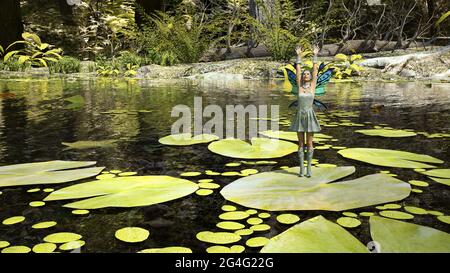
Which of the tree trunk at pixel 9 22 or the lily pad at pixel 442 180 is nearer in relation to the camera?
the lily pad at pixel 442 180

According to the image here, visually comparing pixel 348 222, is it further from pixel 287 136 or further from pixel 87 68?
pixel 87 68

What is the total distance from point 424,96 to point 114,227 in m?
5.65

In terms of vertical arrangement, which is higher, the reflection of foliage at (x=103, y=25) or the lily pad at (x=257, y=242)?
the reflection of foliage at (x=103, y=25)

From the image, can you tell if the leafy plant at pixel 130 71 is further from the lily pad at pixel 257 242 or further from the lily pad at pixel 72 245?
the lily pad at pixel 257 242

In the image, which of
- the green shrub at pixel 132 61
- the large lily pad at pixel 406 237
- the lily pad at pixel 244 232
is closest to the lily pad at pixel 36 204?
the lily pad at pixel 244 232

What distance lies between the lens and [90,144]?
3.14 meters

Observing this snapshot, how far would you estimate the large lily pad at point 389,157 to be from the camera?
240 centimetres

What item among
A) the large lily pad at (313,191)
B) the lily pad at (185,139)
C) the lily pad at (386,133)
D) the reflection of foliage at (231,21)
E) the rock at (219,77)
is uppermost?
the reflection of foliage at (231,21)

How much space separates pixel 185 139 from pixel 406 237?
83.9 inches

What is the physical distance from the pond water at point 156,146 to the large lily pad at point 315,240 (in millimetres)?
81

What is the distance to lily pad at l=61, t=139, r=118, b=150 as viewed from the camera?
3.05 meters

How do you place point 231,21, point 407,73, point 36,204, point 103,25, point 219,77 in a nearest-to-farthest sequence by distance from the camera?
point 36,204 → point 407,73 → point 219,77 → point 231,21 → point 103,25

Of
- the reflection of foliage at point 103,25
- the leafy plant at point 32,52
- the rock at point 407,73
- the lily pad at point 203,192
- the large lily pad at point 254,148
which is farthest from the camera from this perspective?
the reflection of foliage at point 103,25

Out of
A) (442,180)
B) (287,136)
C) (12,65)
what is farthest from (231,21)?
(442,180)
